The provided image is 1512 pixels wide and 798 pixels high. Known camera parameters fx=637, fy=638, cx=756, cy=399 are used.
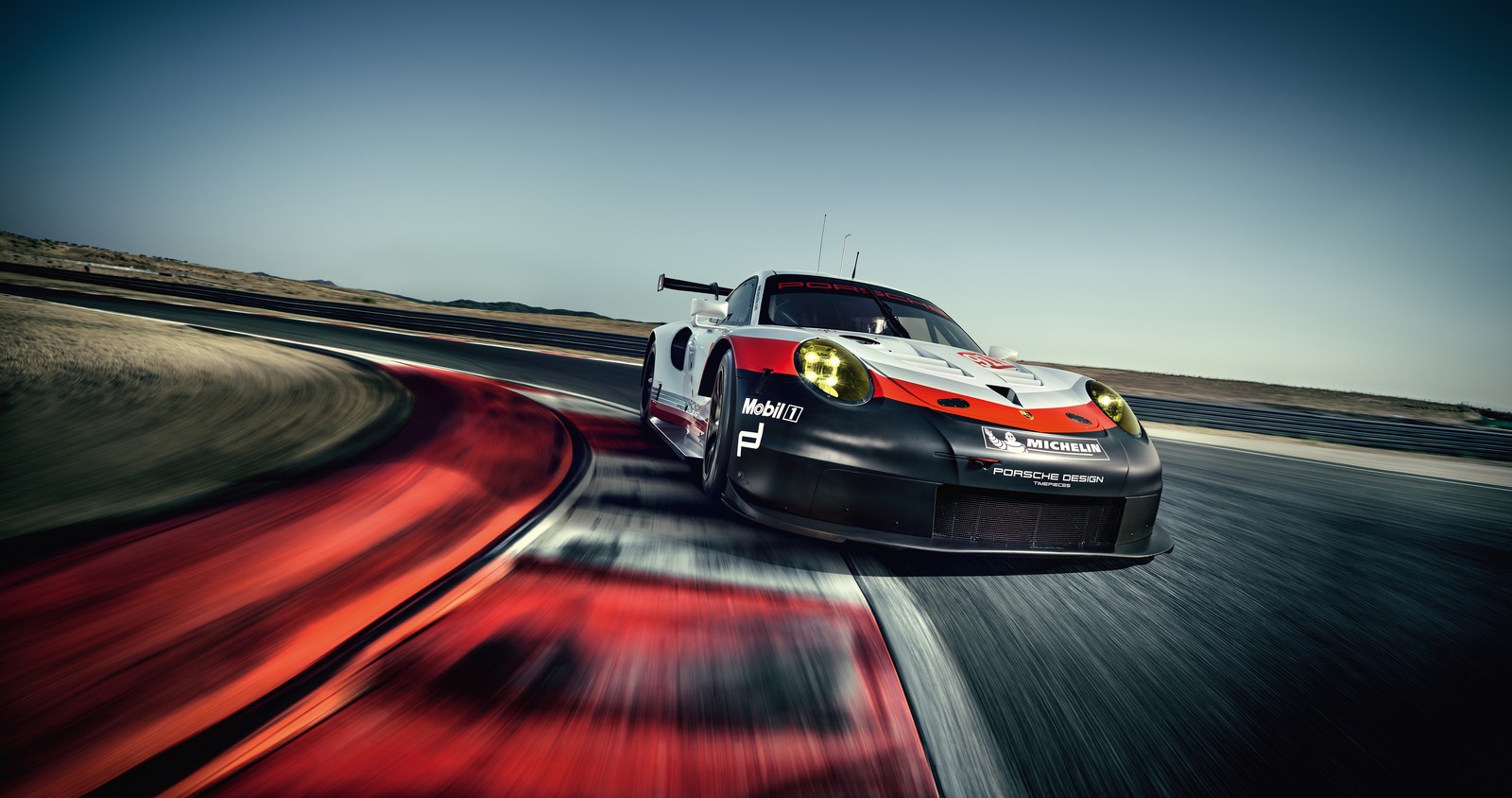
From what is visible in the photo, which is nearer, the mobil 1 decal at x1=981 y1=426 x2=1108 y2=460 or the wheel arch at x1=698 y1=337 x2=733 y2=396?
the mobil 1 decal at x1=981 y1=426 x2=1108 y2=460

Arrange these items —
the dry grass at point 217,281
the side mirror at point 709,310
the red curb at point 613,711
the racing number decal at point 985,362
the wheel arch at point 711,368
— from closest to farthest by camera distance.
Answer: the red curb at point 613,711 < the racing number decal at point 985,362 < the wheel arch at point 711,368 < the side mirror at point 709,310 < the dry grass at point 217,281

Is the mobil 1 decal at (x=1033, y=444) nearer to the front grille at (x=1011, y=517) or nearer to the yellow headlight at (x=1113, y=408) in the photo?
the front grille at (x=1011, y=517)

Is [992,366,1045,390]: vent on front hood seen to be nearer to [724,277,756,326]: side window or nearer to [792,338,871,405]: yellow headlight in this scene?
[792,338,871,405]: yellow headlight

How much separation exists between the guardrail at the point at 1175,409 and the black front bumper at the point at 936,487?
13921mm

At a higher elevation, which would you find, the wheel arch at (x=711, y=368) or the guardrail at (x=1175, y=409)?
the wheel arch at (x=711, y=368)

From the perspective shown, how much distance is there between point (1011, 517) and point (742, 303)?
2.37 metres

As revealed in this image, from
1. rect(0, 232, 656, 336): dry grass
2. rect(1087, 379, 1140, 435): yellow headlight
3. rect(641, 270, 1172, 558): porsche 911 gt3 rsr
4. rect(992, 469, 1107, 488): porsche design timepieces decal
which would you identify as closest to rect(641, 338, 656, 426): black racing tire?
rect(641, 270, 1172, 558): porsche 911 gt3 rsr

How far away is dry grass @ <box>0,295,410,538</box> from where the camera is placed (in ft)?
7.65

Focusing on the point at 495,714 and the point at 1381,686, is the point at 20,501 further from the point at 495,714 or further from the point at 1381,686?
the point at 1381,686

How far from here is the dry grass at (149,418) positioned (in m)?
2.33

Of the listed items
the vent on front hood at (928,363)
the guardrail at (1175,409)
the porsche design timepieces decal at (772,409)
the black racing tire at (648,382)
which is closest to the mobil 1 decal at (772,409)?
the porsche design timepieces decal at (772,409)

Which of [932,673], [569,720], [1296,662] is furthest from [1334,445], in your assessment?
[569,720]

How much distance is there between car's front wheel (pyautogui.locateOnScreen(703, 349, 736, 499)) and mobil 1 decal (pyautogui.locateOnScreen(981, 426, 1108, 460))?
0.90 metres

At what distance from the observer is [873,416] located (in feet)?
6.67
